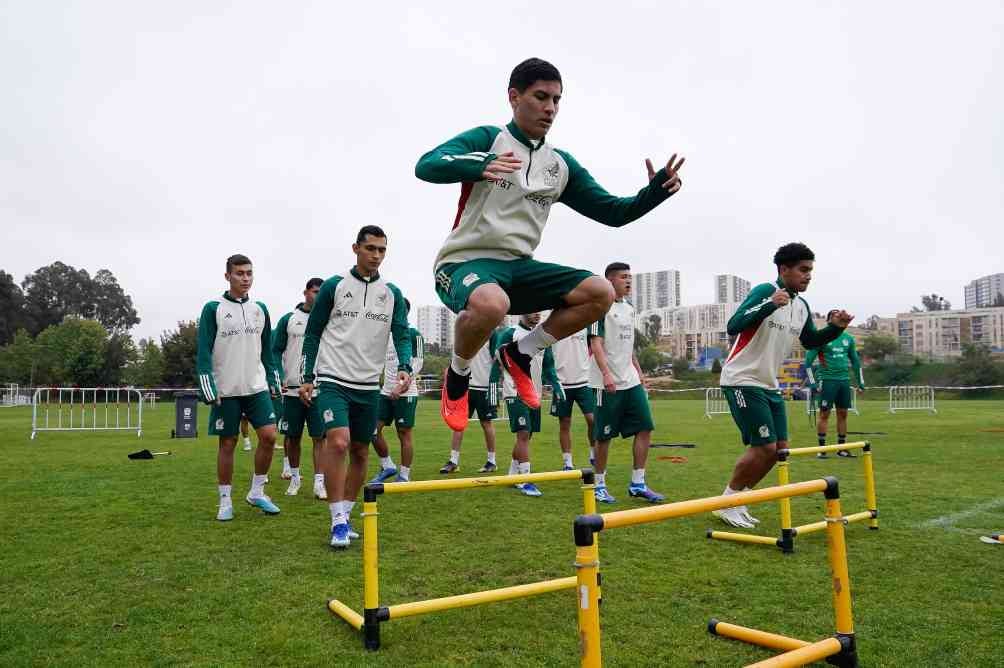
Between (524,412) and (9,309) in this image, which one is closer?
(524,412)

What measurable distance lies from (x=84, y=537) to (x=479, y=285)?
4.33 m

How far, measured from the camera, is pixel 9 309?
285 ft

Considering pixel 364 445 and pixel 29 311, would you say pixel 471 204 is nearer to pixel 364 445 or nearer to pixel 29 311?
pixel 364 445

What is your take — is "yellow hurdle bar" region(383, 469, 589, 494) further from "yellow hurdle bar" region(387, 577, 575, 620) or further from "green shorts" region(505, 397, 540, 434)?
"green shorts" region(505, 397, 540, 434)

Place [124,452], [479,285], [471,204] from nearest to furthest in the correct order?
[479,285] → [471,204] → [124,452]

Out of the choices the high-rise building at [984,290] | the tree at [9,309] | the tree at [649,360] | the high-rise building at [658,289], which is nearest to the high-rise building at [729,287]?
the high-rise building at [658,289]

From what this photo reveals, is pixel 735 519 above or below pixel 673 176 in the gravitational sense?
below

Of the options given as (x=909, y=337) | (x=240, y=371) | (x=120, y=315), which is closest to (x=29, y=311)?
(x=120, y=315)

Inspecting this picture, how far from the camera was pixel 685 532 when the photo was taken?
224 inches

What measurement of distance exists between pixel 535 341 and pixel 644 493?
395cm

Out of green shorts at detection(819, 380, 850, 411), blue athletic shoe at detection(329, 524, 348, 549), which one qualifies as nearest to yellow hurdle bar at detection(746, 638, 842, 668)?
blue athletic shoe at detection(329, 524, 348, 549)

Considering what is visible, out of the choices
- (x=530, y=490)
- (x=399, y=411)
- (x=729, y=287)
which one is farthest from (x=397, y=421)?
(x=729, y=287)

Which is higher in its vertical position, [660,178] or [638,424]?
[660,178]

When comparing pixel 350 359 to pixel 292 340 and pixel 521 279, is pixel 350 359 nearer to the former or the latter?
pixel 521 279
